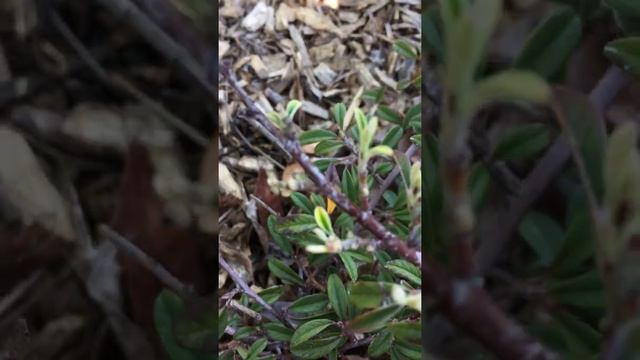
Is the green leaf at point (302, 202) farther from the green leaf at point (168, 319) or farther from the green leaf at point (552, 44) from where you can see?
the green leaf at point (552, 44)

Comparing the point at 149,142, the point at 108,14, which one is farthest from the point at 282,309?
the point at 108,14

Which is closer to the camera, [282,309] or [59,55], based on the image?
[59,55]

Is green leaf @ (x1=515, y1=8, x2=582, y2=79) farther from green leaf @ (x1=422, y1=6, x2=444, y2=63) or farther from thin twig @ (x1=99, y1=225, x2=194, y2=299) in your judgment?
thin twig @ (x1=99, y1=225, x2=194, y2=299)

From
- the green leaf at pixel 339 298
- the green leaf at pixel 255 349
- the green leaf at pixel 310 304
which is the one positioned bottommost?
the green leaf at pixel 255 349

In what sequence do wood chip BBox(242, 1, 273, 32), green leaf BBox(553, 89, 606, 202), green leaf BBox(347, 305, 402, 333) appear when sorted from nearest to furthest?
green leaf BBox(553, 89, 606, 202), green leaf BBox(347, 305, 402, 333), wood chip BBox(242, 1, 273, 32)

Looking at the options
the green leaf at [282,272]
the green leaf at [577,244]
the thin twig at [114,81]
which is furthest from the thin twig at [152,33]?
the green leaf at [577,244]

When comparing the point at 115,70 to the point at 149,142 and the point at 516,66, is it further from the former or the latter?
the point at 516,66

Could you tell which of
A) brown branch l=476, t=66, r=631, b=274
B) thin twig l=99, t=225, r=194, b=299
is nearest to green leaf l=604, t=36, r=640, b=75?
brown branch l=476, t=66, r=631, b=274
